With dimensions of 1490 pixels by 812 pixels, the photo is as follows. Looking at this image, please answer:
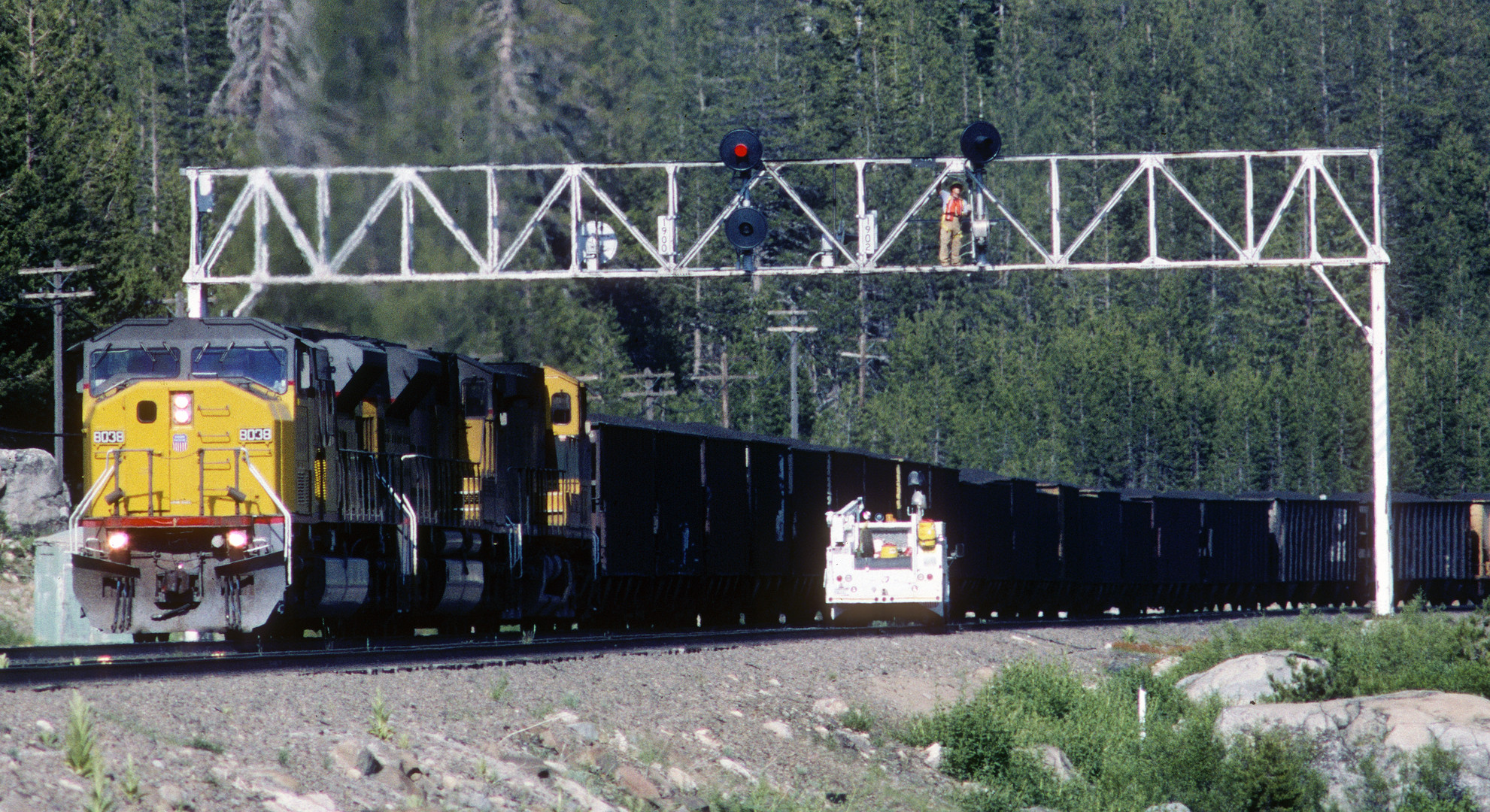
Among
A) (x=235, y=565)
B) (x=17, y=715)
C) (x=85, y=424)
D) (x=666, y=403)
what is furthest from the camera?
(x=666, y=403)

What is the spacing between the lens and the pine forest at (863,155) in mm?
30812

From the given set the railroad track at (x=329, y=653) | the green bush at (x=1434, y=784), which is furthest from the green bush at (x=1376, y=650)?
the railroad track at (x=329, y=653)

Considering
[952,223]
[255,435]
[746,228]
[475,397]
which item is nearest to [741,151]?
[746,228]

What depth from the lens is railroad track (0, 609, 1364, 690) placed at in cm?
1515

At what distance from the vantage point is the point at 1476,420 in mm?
85000

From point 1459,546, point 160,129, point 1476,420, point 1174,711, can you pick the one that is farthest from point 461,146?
point 1476,420

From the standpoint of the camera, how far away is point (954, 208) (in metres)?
28.3

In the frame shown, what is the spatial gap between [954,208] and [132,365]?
13.5 m

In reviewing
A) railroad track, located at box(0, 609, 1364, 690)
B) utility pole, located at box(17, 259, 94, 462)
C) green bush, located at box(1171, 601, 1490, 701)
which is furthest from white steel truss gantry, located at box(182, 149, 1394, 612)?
railroad track, located at box(0, 609, 1364, 690)

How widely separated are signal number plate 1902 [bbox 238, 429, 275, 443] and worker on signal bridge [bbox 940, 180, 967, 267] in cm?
1241

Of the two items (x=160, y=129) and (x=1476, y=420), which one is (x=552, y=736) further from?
(x=1476, y=420)

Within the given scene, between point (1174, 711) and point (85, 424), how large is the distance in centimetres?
1340

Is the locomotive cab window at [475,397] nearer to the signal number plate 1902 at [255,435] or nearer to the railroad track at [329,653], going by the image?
the railroad track at [329,653]

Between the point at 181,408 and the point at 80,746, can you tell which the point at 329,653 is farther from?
the point at 80,746
